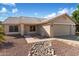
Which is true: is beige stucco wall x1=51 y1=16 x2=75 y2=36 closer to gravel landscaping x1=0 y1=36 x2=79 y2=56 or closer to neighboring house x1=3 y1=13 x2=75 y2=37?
neighboring house x1=3 y1=13 x2=75 y2=37

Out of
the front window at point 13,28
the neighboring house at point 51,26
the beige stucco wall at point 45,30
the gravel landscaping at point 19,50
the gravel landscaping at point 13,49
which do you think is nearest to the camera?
the gravel landscaping at point 19,50

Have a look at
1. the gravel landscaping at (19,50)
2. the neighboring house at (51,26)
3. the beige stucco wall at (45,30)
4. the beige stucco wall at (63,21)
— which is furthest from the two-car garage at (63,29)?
the gravel landscaping at (19,50)

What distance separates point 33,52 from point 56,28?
751 cm

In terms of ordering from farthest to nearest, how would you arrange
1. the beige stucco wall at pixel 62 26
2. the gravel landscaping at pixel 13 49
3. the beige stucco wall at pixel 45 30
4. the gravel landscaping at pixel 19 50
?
the beige stucco wall at pixel 45 30 → the beige stucco wall at pixel 62 26 → the gravel landscaping at pixel 13 49 → the gravel landscaping at pixel 19 50

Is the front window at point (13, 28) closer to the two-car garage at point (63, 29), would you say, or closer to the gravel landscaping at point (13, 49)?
the gravel landscaping at point (13, 49)

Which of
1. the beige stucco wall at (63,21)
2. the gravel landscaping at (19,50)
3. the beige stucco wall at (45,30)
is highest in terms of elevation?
the beige stucco wall at (63,21)

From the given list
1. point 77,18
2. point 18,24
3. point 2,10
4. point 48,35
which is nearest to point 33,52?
point 2,10

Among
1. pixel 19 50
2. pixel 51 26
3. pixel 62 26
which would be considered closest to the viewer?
pixel 19 50

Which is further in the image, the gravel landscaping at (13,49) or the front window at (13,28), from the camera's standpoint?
the front window at (13,28)

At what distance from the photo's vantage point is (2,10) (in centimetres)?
1110

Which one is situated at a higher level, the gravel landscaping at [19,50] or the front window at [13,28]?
the front window at [13,28]

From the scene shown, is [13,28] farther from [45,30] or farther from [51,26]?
Result: [51,26]

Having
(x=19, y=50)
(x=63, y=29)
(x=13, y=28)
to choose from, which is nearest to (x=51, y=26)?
Answer: (x=63, y=29)

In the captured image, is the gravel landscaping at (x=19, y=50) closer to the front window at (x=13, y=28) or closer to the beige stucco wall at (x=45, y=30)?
the front window at (x=13, y=28)
